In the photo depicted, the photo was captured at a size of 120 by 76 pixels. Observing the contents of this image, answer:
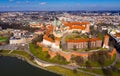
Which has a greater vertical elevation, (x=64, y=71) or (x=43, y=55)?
(x=43, y=55)

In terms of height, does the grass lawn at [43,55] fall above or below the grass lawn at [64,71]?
above

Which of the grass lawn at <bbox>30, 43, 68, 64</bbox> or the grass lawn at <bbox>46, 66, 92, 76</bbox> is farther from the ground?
the grass lawn at <bbox>30, 43, 68, 64</bbox>

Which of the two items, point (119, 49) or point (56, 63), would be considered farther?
point (119, 49)

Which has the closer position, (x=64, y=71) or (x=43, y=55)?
(x=64, y=71)

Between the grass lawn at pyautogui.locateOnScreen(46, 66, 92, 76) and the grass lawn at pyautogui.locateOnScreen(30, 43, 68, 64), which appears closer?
the grass lawn at pyautogui.locateOnScreen(46, 66, 92, 76)

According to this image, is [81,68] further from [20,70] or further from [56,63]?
[20,70]

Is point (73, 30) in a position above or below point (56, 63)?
above

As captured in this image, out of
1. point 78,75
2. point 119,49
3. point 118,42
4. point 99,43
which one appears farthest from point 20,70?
point 118,42

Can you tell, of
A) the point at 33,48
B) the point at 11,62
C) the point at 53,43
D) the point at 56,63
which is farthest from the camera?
the point at 33,48

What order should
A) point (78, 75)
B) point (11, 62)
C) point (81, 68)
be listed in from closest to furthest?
1. point (78, 75)
2. point (81, 68)
3. point (11, 62)

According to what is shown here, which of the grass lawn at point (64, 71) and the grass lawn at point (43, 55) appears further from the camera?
the grass lawn at point (43, 55)
